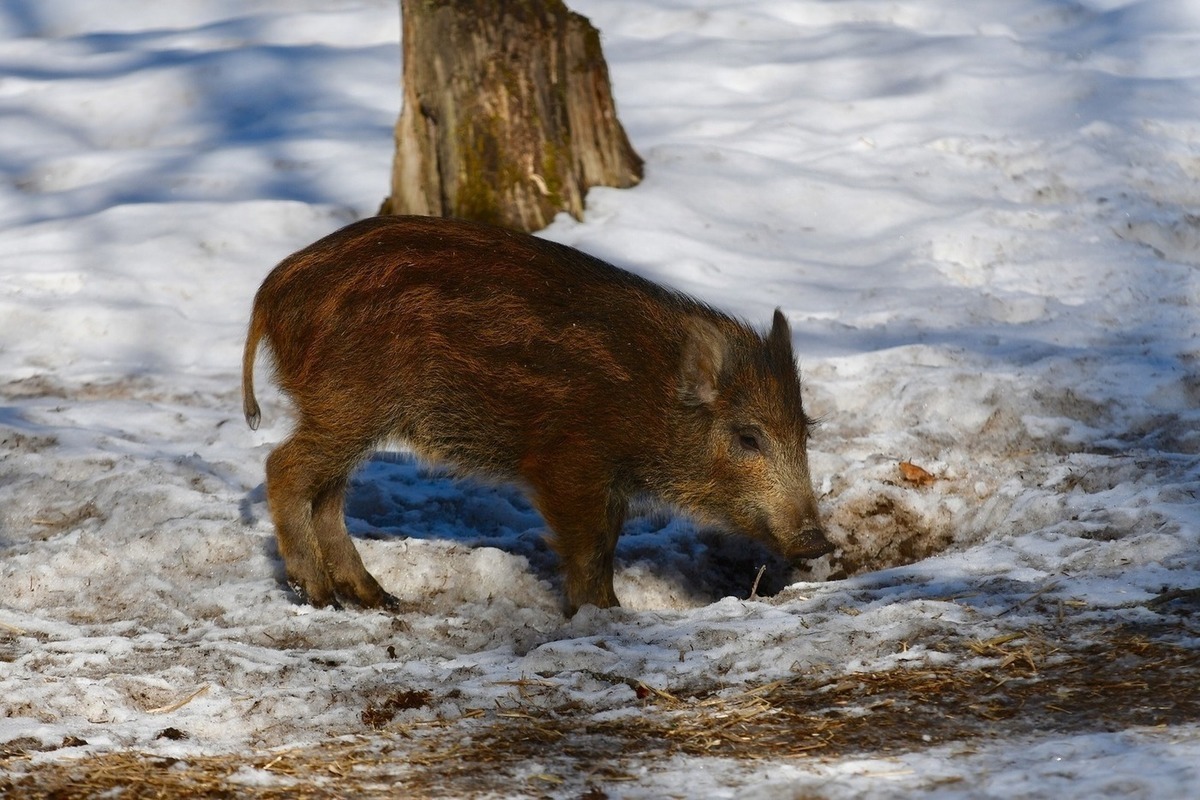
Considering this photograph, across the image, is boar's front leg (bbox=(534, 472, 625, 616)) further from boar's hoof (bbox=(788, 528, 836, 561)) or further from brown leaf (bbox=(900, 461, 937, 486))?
brown leaf (bbox=(900, 461, 937, 486))

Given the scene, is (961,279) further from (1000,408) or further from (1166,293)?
(1000,408)

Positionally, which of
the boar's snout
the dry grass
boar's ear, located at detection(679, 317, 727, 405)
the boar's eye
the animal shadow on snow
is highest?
boar's ear, located at detection(679, 317, 727, 405)

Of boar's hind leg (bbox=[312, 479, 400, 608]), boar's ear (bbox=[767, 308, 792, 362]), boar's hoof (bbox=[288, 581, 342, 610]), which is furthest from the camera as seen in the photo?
boar's ear (bbox=[767, 308, 792, 362])

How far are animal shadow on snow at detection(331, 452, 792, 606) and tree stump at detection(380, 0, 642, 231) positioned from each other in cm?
190

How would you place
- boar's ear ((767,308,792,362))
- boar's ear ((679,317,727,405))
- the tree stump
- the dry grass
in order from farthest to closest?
the tree stump → boar's ear ((767,308,792,362)) → boar's ear ((679,317,727,405)) → the dry grass

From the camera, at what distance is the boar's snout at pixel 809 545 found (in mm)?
4570

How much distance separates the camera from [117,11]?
444 inches

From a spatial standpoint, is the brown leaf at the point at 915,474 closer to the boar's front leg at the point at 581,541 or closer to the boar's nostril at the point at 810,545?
the boar's nostril at the point at 810,545

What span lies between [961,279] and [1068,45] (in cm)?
388

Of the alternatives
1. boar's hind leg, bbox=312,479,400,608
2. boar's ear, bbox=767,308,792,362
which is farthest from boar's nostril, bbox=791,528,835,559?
boar's hind leg, bbox=312,479,400,608

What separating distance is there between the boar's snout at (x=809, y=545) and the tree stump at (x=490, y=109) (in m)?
3.08

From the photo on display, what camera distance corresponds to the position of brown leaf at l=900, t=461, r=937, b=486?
516 centimetres

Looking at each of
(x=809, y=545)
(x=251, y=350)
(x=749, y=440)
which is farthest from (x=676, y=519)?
(x=251, y=350)

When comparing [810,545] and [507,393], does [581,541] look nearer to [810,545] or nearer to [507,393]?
Result: [507,393]
